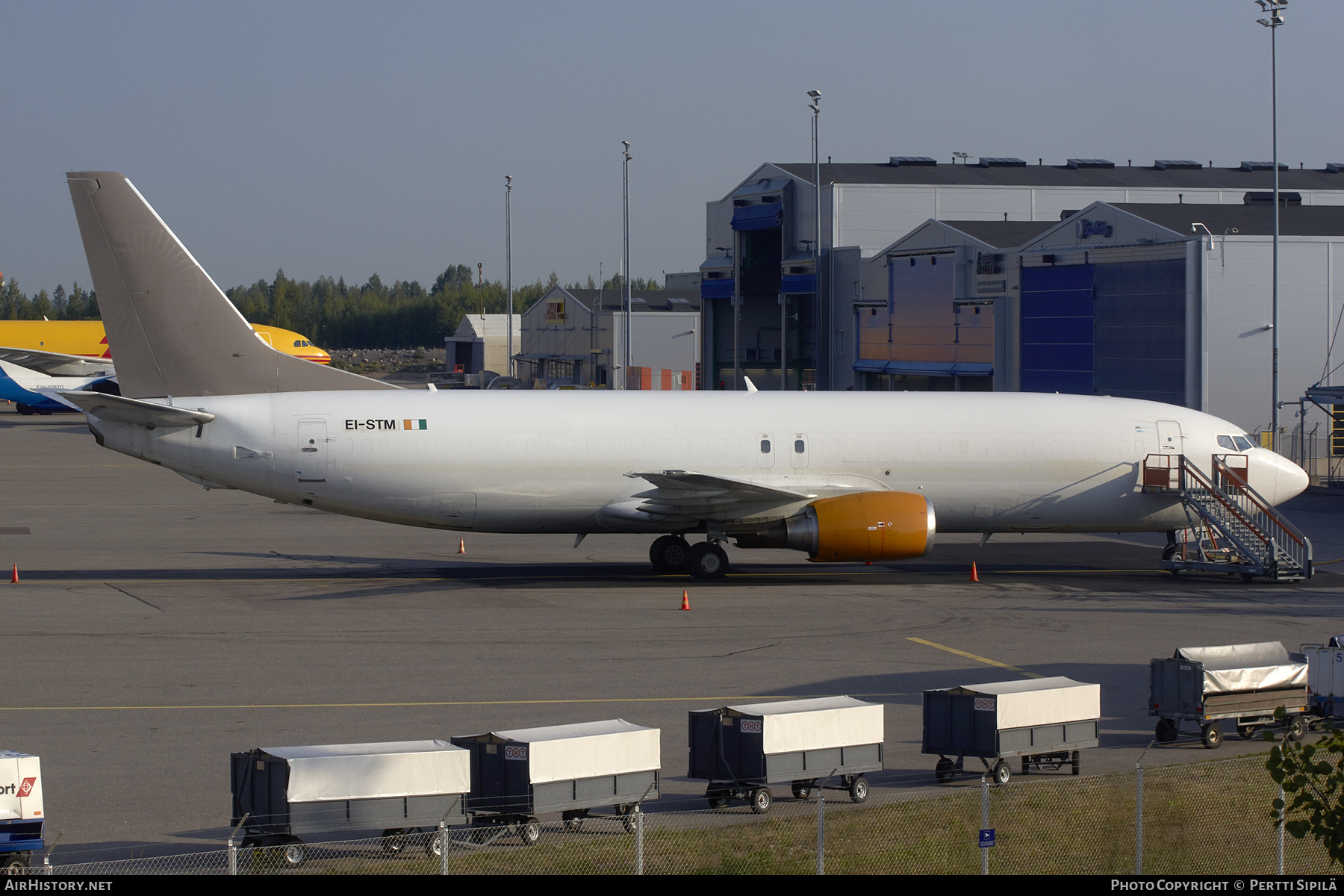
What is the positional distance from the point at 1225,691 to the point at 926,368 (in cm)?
5003

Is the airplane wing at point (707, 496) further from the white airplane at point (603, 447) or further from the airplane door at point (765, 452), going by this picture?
the airplane door at point (765, 452)

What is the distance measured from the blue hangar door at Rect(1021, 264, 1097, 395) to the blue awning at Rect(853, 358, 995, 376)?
3.35m

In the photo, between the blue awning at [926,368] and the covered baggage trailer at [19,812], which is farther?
the blue awning at [926,368]

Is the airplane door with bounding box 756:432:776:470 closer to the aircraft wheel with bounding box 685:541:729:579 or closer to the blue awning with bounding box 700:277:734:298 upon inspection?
the aircraft wheel with bounding box 685:541:729:579

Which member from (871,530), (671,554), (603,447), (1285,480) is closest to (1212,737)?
(871,530)

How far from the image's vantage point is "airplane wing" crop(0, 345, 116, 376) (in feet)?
295

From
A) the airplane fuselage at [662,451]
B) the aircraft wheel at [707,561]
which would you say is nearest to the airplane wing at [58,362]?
the airplane fuselage at [662,451]

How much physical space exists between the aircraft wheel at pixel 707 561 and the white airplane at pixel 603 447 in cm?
4

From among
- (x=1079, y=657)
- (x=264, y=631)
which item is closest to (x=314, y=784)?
(x=264, y=631)

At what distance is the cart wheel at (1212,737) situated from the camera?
1734 cm

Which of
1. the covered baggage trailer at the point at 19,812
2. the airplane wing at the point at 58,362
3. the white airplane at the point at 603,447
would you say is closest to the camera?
the covered baggage trailer at the point at 19,812

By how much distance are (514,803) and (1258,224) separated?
155 ft

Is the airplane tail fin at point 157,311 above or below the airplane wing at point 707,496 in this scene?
above

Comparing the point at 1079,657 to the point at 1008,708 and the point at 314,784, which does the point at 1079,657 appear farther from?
the point at 314,784
